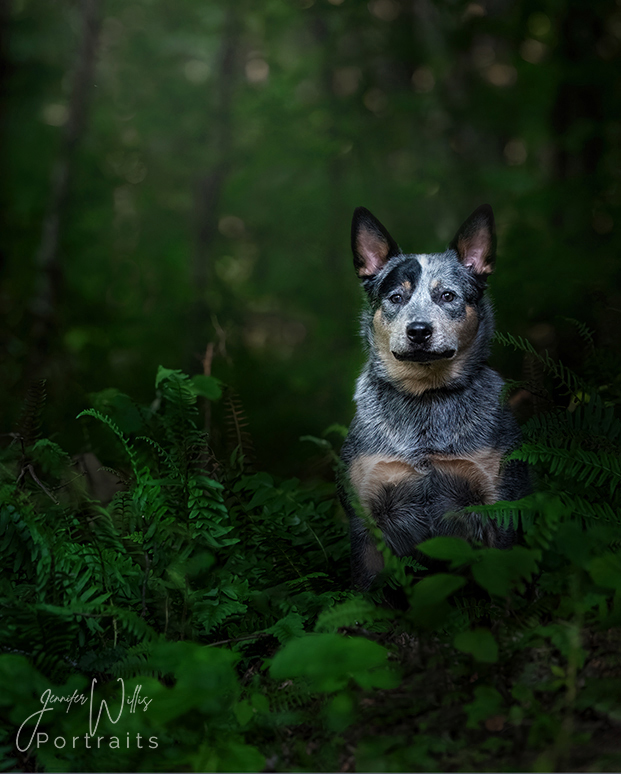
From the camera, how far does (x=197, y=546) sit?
367cm

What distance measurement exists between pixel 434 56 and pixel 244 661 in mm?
9104

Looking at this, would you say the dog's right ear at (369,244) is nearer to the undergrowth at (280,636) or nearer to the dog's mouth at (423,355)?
the dog's mouth at (423,355)

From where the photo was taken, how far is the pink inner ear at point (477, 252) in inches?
171

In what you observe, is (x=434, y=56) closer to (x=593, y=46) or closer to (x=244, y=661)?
(x=593, y=46)

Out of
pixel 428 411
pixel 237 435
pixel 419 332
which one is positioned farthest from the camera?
pixel 237 435

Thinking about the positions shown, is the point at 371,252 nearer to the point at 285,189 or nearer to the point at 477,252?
the point at 477,252

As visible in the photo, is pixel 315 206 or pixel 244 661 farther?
pixel 315 206

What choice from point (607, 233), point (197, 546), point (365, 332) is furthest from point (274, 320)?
point (197, 546)

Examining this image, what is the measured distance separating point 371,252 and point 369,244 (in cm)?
6

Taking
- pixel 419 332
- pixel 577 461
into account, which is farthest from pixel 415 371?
pixel 577 461

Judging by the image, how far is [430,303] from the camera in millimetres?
4199
